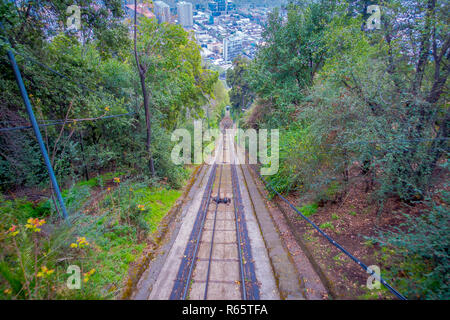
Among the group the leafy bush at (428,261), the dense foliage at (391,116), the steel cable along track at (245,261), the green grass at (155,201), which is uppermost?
the dense foliage at (391,116)

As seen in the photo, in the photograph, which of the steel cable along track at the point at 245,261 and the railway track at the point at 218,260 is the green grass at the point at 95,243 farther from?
the steel cable along track at the point at 245,261

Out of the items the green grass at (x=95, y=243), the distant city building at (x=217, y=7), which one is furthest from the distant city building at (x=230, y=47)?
the green grass at (x=95, y=243)

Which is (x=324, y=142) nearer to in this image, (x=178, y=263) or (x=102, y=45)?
(x=178, y=263)

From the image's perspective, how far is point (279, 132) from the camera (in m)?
13.3

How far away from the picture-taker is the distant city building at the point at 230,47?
108 meters

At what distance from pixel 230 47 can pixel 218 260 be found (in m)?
121

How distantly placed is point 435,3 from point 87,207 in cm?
1182

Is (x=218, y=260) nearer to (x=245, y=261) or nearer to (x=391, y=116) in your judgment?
(x=245, y=261)

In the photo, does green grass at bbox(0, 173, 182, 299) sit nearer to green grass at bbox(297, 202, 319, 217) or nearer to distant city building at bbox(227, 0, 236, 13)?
green grass at bbox(297, 202, 319, 217)

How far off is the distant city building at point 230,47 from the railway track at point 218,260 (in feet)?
369

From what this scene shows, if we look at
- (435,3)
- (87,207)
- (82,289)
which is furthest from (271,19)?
(82,289)

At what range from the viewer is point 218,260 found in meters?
6.09

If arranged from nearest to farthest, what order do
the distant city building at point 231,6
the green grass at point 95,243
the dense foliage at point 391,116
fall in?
the green grass at point 95,243 → the dense foliage at point 391,116 → the distant city building at point 231,6

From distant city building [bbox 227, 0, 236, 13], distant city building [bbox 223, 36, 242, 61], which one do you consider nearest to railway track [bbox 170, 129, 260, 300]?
distant city building [bbox 223, 36, 242, 61]
